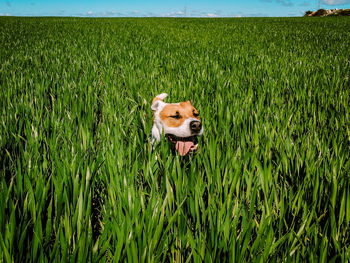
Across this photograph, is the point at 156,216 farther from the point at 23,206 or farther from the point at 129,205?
the point at 23,206

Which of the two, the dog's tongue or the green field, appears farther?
the dog's tongue

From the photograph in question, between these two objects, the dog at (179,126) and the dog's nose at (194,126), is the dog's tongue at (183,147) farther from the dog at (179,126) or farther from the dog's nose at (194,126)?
the dog's nose at (194,126)

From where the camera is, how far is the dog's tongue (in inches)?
52.8

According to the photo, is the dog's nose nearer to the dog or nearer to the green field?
the dog

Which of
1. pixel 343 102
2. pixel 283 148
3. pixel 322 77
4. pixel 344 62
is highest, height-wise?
pixel 344 62

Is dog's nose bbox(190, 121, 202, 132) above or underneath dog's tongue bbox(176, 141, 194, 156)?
above

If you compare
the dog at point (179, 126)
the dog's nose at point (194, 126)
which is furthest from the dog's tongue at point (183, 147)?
the dog's nose at point (194, 126)

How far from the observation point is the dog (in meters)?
1.29

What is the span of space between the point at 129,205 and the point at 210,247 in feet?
1.09

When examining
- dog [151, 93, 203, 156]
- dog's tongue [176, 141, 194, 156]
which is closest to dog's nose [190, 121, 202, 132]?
dog [151, 93, 203, 156]

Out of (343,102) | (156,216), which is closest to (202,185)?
(156,216)

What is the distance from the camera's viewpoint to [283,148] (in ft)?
4.82

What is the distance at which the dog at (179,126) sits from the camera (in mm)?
1294

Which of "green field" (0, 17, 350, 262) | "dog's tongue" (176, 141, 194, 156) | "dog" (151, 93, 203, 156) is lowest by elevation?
"green field" (0, 17, 350, 262)
